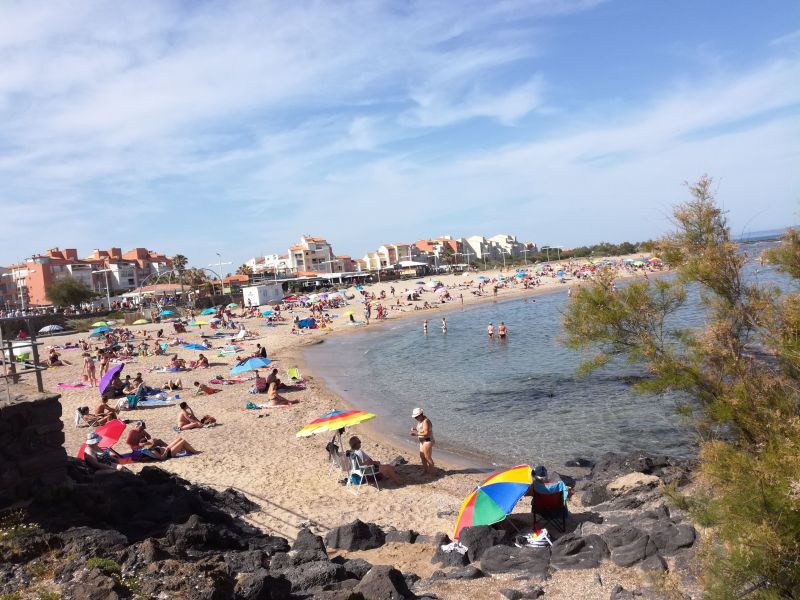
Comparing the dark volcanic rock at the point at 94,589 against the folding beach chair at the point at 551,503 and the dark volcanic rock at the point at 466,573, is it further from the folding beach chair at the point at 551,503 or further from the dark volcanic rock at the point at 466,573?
the folding beach chair at the point at 551,503

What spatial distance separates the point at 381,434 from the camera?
15398 mm

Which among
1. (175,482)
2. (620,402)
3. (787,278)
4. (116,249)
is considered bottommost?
(620,402)

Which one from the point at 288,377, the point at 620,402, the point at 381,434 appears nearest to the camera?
the point at 381,434

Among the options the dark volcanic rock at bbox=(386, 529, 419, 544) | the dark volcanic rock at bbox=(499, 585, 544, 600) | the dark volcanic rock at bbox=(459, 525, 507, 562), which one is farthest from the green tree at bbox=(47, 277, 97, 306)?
the dark volcanic rock at bbox=(499, 585, 544, 600)

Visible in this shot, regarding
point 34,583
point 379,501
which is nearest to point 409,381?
point 379,501

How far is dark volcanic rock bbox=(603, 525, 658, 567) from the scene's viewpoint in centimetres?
688

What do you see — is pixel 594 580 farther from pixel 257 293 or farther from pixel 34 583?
pixel 257 293

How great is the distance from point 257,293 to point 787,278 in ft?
164

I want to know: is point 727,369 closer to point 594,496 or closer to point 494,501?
point 594,496

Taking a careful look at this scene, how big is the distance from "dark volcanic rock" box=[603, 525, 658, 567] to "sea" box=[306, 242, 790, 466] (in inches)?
169

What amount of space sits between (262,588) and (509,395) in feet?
47.9

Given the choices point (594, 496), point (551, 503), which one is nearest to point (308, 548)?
point (551, 503)

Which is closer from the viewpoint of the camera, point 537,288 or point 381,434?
point 381,434

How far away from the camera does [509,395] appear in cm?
1919
